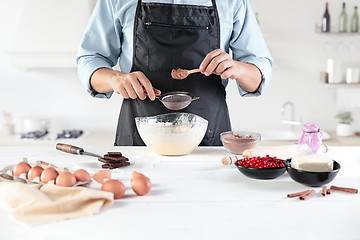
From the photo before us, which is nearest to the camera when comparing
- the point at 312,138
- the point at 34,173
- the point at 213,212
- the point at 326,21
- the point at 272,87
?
the point at 213,212

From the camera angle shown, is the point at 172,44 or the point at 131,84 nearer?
the point at 131,84

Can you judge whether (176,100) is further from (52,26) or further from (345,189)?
(52,26)

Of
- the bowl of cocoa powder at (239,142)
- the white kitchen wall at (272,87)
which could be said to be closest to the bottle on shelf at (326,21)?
the white kitchen wall at (272,87)

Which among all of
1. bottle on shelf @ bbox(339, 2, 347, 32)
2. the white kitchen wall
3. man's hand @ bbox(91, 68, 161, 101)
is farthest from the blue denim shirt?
bottle on shelf @ bbox(339, 2, 347, 32)

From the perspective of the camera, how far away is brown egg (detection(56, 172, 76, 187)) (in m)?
1.27

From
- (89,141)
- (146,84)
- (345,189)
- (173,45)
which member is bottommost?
(89,141)

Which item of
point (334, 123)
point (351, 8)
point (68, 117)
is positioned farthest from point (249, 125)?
point (68, 117)

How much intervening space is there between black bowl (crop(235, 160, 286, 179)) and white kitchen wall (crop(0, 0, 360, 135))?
8.95 feet

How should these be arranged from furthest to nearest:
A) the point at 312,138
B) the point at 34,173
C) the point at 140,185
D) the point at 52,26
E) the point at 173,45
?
the point at 52,26 → the point at 173,45 → the point at 312,138 → the point at 34,173 → the point at 140,185

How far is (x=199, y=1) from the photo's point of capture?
2.11m

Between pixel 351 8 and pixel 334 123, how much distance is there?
1036 mm

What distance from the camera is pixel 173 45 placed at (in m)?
2.12

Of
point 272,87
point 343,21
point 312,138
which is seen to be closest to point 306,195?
point 312,138

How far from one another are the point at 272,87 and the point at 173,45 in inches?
84.4
